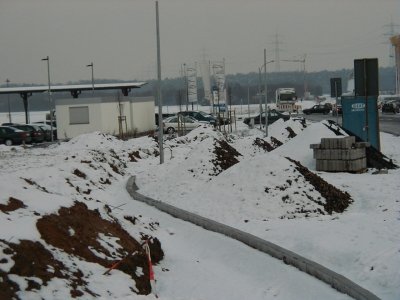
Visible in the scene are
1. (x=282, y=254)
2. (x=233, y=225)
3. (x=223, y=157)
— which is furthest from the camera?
(x=223, y=157)

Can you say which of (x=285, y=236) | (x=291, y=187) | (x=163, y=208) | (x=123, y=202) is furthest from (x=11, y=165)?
(x=285, y=236)

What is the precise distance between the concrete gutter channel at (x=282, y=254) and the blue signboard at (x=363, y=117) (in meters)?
9.77

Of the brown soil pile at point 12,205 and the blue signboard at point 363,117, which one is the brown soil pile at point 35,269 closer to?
the brown soil pile at point 12,205

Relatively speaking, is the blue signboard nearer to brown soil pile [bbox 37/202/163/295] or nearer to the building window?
→ brown soil pile [bbox 37/202/163/295]

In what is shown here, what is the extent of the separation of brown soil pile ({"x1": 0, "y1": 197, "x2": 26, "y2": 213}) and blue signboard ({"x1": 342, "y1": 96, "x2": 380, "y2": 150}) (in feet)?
49.8

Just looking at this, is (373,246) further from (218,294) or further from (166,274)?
(166,274)

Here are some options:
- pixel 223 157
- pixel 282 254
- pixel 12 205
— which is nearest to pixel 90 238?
pixel 12 205

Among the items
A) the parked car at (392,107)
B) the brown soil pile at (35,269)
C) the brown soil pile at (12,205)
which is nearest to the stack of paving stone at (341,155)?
the brown soil pile at (12,205)

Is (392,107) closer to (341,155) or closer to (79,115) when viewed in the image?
(79,115)

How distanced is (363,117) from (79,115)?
2933 cm

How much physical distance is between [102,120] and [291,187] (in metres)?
34.5

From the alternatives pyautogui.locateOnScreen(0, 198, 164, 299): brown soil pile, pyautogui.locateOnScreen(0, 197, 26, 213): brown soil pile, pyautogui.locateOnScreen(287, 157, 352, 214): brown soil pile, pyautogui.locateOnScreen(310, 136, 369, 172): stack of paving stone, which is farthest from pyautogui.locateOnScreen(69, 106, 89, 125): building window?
pyautogui.locateOnScreen(0, 197, 26, 213): brown soil pile

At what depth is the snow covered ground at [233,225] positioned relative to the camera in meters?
7.17

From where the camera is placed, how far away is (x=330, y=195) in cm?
1317
